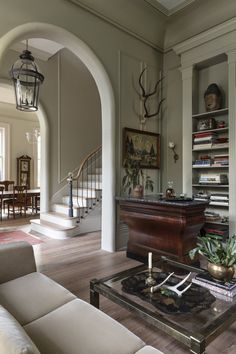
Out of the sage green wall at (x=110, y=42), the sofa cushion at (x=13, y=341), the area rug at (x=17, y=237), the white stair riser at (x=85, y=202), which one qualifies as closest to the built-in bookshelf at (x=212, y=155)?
the sage green wall at (x=110, y=42)

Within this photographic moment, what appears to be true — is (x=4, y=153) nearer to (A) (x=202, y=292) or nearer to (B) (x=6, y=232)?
(B) (x=6, y=232)

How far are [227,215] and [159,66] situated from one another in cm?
304

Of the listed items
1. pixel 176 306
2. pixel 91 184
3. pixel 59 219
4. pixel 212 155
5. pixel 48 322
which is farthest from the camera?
pixel 91 184

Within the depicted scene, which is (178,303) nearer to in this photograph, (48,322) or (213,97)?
(48,322)

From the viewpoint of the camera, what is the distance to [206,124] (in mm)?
4102

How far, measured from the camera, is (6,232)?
5.25 meters

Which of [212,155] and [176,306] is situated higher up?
[212,155]

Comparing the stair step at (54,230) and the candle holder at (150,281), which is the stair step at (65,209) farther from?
the candle holder at (150,281)

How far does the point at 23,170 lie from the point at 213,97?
7714 millimetres

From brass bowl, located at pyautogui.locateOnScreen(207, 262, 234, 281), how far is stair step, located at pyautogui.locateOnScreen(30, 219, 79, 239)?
Answer: 137 inches

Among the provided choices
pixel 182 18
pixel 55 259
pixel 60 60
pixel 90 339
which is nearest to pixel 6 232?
pixel 55 259

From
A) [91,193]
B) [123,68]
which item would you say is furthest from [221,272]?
[91,193]

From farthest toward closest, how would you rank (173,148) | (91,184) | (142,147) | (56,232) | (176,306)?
(91,184)
(56,232)
(173,148)
(142,147)
(176,306)

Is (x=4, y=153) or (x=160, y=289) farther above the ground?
(x=4, y=153)
